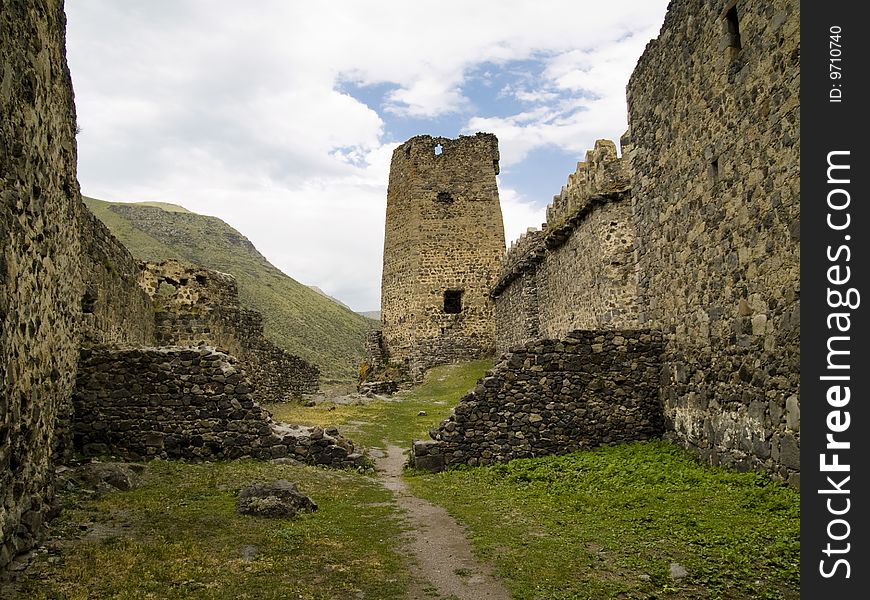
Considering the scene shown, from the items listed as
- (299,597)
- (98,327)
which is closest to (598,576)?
(299,597)

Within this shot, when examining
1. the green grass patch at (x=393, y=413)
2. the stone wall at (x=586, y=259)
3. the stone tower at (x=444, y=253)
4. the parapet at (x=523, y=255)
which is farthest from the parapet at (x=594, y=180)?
the stone tower at (x=444, y=253)

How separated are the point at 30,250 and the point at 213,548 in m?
3.60

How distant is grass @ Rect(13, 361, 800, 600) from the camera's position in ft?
17.1

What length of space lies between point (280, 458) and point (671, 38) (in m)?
10.2

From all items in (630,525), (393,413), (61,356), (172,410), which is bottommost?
(393,413)

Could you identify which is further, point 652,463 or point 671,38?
point 671,38

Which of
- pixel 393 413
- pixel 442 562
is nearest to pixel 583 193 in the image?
pixel 393 413

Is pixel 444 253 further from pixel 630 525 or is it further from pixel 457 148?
pixel 630 525

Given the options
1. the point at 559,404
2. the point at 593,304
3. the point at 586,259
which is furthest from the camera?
the point at 586,259

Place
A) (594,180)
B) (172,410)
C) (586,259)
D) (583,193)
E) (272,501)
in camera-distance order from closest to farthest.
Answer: (272,501)
(172,410)
(594,180)
(586,259)
(583,193)

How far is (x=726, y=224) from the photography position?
28.9ft

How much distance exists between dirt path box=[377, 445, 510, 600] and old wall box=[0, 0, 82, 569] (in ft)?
12.0

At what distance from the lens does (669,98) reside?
10.8 m

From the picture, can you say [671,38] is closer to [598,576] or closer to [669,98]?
[669,98]
